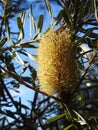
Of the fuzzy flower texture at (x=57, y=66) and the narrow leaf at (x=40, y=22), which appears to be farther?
the narrow leaf at (x=40, y=22)

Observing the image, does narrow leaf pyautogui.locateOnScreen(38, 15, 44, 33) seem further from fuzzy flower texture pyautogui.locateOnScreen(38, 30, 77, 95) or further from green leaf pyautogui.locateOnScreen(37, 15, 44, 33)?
fuzzy flower texture pyautogui.locateOnScreen(38, 30, 77, 95)

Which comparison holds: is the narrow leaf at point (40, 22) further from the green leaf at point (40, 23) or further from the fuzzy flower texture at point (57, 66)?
the fuzzy flower texture at point (57, 66)

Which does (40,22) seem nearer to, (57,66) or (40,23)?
(40,23)

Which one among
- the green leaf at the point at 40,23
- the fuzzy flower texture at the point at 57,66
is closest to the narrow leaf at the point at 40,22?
the green leaf at the point at 40,23

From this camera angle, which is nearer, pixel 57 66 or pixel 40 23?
pixel 57 66

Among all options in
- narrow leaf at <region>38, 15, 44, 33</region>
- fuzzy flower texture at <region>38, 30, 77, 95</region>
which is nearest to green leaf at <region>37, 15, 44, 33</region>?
narrow leaf at <region>38, 15, 44, 33</region>

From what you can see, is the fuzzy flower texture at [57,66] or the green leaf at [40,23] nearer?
the fuzzy flower texture at [57,66]

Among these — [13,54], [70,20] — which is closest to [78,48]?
[70,20]

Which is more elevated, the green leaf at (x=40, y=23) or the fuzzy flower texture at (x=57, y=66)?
the green leaf at (x=40, y=23)

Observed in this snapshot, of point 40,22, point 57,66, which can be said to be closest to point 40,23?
point 40,22

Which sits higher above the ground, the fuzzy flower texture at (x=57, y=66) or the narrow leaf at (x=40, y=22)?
the narrow leaf at (x=40, y=22)
